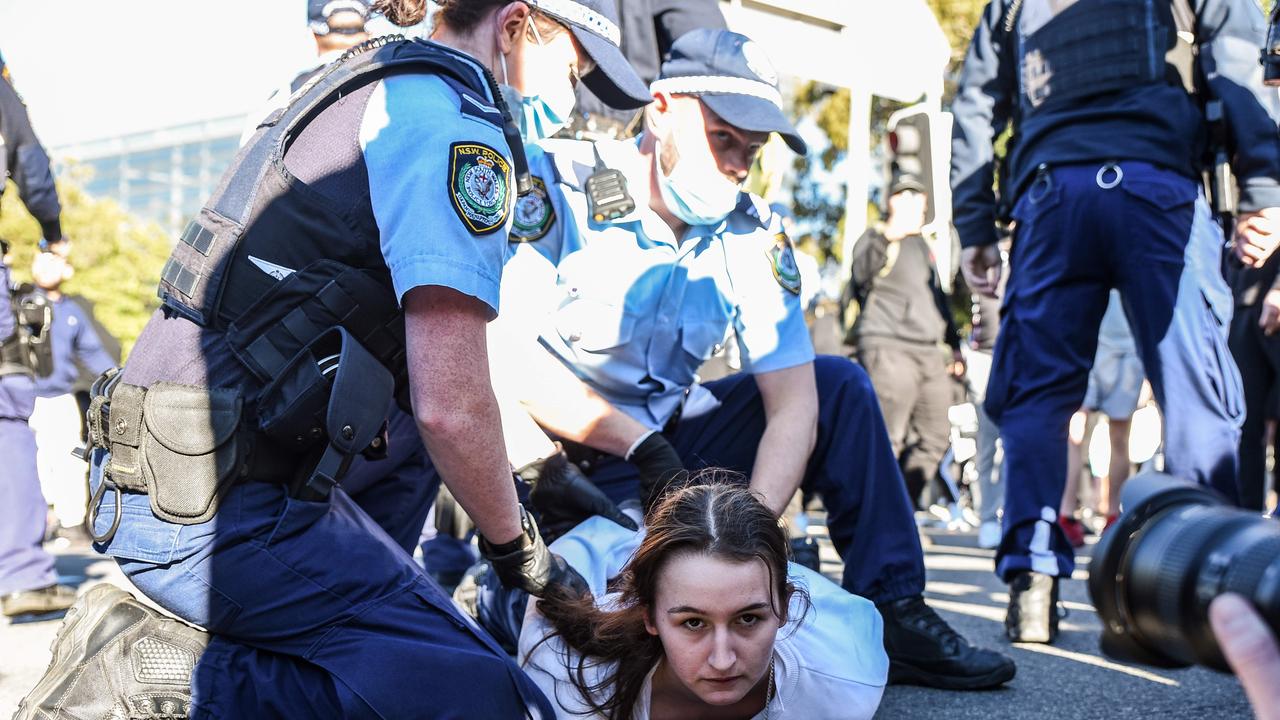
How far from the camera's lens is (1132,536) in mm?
957

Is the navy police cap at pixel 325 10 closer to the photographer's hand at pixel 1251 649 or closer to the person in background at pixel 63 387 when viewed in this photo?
the person in background at pixel 63 387

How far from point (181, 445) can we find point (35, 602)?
9.09 feet

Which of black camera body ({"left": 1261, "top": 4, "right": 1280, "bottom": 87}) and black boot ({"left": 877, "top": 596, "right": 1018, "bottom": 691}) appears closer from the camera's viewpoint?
black boot ({"left": 877, "top": 596, "right": 1018, "bottom": 691})

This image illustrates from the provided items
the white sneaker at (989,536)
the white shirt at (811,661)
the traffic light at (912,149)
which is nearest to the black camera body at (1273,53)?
the white shirt at (811,661)

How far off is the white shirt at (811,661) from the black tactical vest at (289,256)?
713 millimetres

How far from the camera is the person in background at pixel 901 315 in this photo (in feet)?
24.0

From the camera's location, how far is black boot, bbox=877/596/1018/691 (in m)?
2.79

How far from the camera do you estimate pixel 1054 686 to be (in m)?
2.83

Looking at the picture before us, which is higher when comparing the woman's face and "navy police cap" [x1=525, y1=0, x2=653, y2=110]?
"navy police cap" [x1=525, y1=0, x2=653, y2=110]

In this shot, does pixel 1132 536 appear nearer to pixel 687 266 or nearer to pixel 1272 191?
pixel 687 266

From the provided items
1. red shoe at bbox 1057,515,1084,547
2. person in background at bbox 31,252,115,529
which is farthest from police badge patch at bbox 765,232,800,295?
person in background at bbox 31,252,115,529

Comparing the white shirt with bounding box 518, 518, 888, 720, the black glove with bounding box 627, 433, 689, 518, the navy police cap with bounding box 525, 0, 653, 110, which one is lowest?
the white shirt with bounding box 518, 518, 888, 720

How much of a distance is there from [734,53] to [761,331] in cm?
69

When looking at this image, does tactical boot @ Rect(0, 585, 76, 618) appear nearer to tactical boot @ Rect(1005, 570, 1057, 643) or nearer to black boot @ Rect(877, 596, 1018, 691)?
black boot @ Rect(877, 596, 1018, 691)
